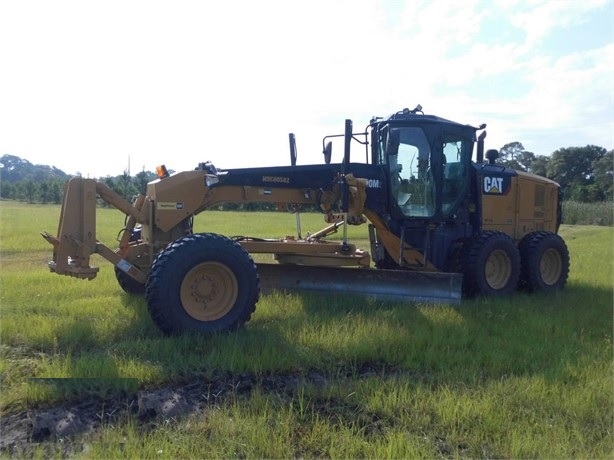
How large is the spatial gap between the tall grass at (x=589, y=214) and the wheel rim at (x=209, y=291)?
145 ft

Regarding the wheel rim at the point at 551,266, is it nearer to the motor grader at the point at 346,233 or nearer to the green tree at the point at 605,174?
the motor grader at the point at 346,233

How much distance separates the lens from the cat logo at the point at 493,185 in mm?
8875

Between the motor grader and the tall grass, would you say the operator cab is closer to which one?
the motor grader

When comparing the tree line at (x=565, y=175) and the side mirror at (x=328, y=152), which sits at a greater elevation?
the tree line at (x=565, y=175)

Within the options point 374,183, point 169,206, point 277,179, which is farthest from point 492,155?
point 169,206

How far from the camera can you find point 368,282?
7.34m

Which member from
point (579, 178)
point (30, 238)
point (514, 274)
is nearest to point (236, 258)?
point (514, 274)

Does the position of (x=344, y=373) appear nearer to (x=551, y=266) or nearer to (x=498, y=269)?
(x=498, y=269)

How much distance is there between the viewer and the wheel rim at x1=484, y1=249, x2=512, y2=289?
323 inches

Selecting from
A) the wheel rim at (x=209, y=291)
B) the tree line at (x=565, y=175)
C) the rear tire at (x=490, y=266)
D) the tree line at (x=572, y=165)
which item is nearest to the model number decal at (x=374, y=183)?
the rear tire at (x=490, y=266)

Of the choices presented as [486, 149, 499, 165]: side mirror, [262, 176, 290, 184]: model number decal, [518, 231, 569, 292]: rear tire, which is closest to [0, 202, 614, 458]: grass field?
[518, 231, 569, 292]: rear tire

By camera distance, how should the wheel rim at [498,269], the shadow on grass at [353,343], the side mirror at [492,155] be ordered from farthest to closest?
the side mirror at [492,155] → the wheel rim at [498,269] → the shadow on grass at [353,343]

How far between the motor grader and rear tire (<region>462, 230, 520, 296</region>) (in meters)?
0.02

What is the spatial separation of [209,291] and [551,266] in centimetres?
599
